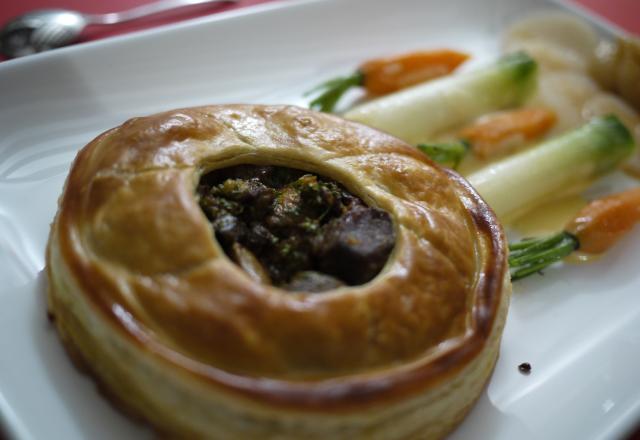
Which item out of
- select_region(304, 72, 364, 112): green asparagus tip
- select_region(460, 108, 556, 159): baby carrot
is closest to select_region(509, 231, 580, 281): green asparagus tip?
select_region(460, 108, 556, 159): baby carrot

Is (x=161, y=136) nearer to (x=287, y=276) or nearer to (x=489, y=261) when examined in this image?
(x=287, y=276)

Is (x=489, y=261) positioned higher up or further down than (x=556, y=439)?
higher up

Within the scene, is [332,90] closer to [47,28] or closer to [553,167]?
[553,167]

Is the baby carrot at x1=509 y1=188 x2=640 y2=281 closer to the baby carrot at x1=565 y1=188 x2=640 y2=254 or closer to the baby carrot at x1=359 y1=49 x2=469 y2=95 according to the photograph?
the baby carrot at x1=565 y1=188 x2=640 y2=254


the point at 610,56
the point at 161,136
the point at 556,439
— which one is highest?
the point at 161,136

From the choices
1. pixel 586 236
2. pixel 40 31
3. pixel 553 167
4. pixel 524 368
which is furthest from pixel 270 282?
pixel 40 31

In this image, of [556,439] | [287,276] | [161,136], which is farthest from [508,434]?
[161,136]

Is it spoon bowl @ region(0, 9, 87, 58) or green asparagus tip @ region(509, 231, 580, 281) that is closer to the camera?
green asparagus tip @ region(509, 231, 580, 281)
